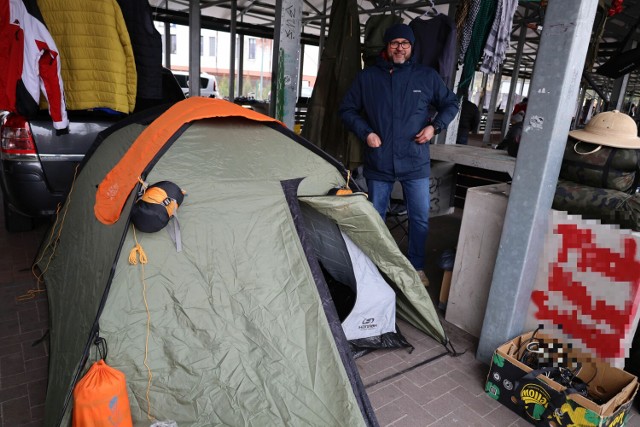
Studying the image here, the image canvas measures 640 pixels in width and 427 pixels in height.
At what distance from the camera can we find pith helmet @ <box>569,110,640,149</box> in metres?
2.41

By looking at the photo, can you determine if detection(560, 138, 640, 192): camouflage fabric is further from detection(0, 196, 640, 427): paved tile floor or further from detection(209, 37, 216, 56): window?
detection(209, 37, 216, 56): window

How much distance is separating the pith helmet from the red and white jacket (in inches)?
149

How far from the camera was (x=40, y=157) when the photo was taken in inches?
141

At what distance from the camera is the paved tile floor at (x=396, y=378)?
7.41ft

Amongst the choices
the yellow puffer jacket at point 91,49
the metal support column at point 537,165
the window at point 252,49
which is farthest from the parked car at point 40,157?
the window at point 252,49

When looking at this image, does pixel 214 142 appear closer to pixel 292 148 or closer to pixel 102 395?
pixel 292 148

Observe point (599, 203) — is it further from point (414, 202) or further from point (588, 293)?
point (414, 202)

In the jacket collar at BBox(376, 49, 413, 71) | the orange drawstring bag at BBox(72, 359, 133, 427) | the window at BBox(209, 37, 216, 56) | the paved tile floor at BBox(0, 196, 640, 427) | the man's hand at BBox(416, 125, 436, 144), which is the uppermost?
the window at BBox(209, 37, 216, 56)

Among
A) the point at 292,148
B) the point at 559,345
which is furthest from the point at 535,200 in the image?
the point at 292,148

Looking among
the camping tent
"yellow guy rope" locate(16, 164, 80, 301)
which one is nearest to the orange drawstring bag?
the camping tent

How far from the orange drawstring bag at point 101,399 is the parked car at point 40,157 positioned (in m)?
2.27

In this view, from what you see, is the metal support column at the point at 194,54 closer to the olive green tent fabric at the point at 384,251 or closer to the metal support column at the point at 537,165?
the olive green tent fabric at the point at 384,251

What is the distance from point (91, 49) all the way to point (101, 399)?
3.22m

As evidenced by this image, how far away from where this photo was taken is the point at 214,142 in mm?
2445
